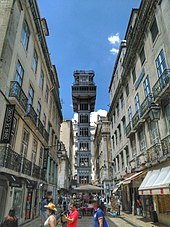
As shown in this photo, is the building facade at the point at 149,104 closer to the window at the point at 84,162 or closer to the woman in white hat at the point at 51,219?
the woman in white hat at the point at 51,219

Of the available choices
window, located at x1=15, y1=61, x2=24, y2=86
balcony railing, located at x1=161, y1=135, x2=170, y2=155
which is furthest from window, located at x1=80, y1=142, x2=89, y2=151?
balcony railing, located at x1=161, y1=135, x2=170, y2=155

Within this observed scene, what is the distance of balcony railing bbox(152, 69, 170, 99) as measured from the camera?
10706 millimetres

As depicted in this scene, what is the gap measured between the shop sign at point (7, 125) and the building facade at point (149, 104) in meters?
7.97

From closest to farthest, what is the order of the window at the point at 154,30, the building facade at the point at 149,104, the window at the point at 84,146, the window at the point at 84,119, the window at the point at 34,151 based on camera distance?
the building facade at the point at 149,104
the window at the point at 154,30
the window at the point at 34,151
the window at the point at 84,146
the window at the point at 84,119

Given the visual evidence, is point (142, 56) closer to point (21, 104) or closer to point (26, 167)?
point (21, 104)

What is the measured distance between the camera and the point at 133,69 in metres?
18.9

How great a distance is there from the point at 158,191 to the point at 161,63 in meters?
7.96

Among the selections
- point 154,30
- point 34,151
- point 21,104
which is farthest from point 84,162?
point 154,30

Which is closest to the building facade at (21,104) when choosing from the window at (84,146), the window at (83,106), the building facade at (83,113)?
the building facade at (83,113)

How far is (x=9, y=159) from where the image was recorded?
10.4 metres

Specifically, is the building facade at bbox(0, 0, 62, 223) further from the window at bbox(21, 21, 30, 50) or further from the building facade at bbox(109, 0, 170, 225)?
the building facade at bbox(109, 0, 170, 225)

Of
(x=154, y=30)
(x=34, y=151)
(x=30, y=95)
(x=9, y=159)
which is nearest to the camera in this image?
(x=9, y=159)

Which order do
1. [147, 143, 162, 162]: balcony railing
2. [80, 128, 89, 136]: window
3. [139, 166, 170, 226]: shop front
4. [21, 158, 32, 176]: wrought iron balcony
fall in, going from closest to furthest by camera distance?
1. [139, 166, 170, 226]: shop front
2. [147, 143, 162, 162]: balcony railing
3. [21, 158, 32, 176]: wrought iron balcony
4. [80, 128, 89, 136]: window

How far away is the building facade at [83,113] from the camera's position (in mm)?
54062
